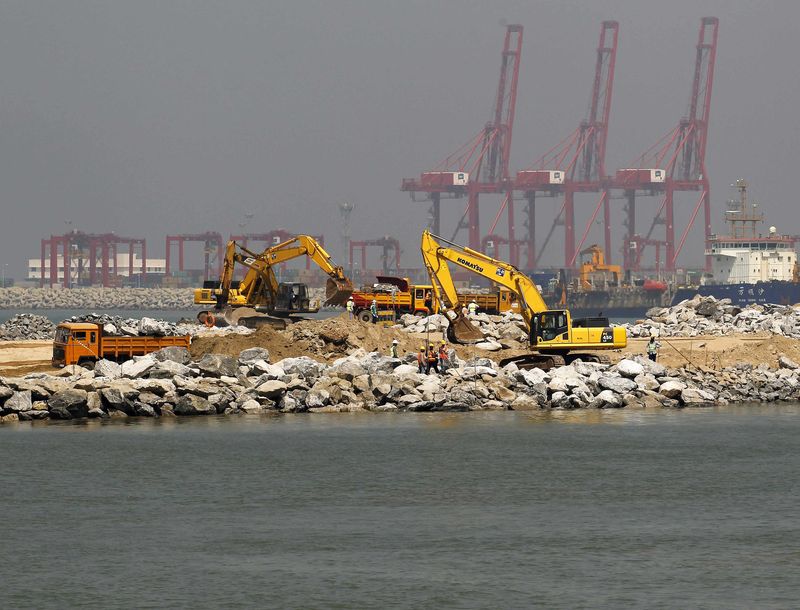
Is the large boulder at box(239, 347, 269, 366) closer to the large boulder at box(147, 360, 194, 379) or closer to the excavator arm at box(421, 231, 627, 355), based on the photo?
the large boulder at box(147, 360, 194, 379)

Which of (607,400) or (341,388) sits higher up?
(607,400)

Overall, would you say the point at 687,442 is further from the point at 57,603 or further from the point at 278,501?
the point at 57,603

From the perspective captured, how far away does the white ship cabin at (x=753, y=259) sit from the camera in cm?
11994

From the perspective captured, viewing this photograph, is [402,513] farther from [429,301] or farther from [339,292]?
[429,301]

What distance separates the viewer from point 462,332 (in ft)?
173

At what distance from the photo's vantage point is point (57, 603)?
825 inches

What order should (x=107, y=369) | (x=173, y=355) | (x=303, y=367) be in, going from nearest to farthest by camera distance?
(x=107, y=369), (x=303, y=367), (x=173, y=355)

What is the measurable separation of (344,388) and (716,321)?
30.5 metres

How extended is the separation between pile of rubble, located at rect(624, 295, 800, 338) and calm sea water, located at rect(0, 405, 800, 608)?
22.9 metres

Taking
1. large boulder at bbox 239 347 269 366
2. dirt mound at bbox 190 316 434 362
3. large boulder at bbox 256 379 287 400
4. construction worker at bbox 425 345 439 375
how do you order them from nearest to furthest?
1. large boulder at bbox 256 379 287 400
2. construction worker at bbox 425 345 439 375
3. large boulder at bbox 239 347 269 366
4. dirt mound at bbox 190 316 434 362

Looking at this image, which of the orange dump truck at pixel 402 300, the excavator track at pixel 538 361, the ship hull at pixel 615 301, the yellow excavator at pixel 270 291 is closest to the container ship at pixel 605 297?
the ship hull at pixel 615 301

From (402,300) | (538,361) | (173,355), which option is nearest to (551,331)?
(538,361)

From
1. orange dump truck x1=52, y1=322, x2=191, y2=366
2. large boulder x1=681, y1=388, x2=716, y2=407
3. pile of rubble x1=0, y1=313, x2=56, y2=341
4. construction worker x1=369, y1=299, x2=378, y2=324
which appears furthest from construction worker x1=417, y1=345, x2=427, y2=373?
pile of rubble x1=0, y1=313, x2=56, y2=341

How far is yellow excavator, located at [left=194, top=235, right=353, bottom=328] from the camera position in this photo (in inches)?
2544
